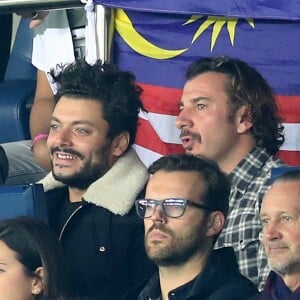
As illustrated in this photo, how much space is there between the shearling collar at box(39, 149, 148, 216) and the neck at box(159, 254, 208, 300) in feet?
1.69

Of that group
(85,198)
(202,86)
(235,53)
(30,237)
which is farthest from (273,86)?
(30,237)

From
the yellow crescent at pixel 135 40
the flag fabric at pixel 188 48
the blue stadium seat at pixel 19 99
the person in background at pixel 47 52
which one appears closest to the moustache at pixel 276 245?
the flag fabric at pixel 188 48

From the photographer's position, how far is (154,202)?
3.79 metres

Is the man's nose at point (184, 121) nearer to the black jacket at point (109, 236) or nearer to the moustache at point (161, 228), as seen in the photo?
the black jacket at point (109, 236)

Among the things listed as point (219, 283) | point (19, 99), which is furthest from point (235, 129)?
point (19, 99)

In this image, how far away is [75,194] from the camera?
14.4 ft

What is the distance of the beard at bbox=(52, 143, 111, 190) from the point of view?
430 centimetres

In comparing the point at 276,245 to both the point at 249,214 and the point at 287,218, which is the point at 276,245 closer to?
the point at 287,218

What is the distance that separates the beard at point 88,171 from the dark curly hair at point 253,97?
1.23ft

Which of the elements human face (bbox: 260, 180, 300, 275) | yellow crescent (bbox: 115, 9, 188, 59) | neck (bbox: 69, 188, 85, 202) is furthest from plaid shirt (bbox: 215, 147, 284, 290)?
yellow crescent (bbox: 115, 9, 188, 59)

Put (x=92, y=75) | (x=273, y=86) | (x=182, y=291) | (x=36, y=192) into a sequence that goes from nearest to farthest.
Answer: (x=182, y=291), (x=36, y=192), (x=92, y=75), (x=273, y=86)

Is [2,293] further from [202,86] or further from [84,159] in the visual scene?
[202,86]

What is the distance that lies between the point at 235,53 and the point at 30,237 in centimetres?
132

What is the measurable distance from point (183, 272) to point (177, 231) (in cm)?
11
